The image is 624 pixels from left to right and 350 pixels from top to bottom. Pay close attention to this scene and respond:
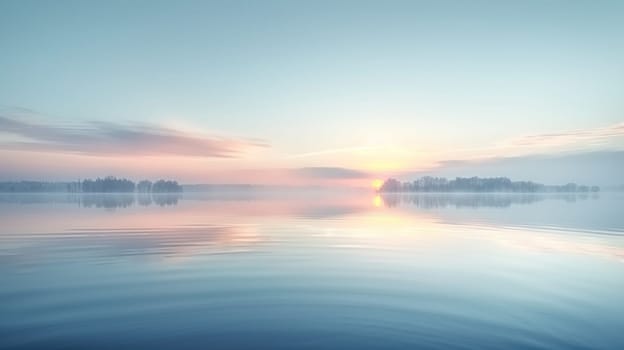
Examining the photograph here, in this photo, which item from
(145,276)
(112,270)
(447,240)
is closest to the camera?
(145,276)

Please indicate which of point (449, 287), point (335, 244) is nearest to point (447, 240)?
point (335, 244)

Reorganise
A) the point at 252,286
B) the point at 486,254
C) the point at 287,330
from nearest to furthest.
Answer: the point at 287,330 < the point at 252,286 < the point at 486,254

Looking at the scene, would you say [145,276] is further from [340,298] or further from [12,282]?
[340,298]

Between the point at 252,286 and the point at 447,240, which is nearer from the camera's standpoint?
the point at 252,286

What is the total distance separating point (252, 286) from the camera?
1313 cm

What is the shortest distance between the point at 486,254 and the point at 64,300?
61.5 ft

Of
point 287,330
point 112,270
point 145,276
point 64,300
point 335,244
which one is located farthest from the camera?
point 335,244

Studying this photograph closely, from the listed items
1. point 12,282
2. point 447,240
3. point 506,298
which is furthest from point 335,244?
point 12,282

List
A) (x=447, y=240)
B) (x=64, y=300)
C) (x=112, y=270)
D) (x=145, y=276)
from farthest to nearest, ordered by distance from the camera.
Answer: (x=447, y=240) → (x=112, y=270) → (x=145, y=276) → (x=64, y=300)

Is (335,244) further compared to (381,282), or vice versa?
(335,244)

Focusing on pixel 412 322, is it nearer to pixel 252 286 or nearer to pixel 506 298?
pixel 506 298

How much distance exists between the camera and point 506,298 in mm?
12016

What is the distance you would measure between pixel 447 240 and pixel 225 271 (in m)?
15.9

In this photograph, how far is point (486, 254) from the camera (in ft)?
65.3
